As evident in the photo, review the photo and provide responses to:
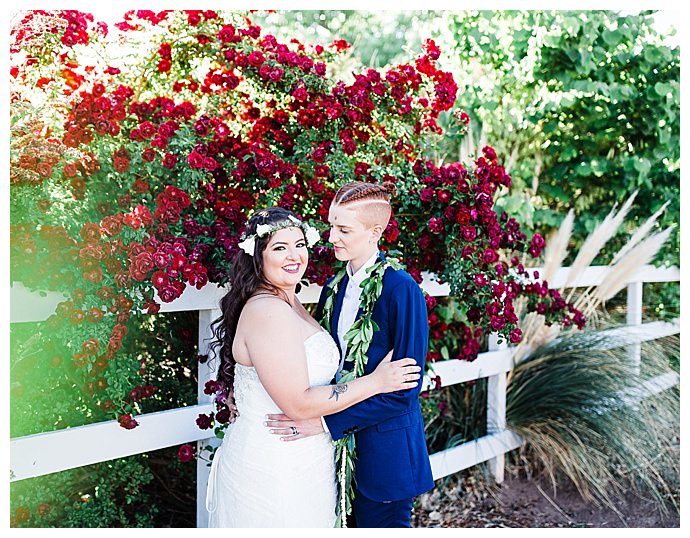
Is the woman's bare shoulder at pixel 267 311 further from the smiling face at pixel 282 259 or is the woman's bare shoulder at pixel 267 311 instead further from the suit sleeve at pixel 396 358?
the suit sleeve at pixel 396 358

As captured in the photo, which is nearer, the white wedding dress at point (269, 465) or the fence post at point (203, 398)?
the white wedding dress at point (269, 465)

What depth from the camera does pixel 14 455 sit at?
114 inches

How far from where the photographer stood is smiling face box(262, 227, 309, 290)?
261cm

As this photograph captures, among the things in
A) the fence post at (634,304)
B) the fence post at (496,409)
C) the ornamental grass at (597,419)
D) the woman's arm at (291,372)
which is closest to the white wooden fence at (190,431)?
the fence post at (496,409)

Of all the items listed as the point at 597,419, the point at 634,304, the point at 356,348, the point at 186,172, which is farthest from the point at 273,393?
the point at 634,304

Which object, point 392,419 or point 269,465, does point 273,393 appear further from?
point 392,419

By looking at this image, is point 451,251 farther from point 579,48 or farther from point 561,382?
point 579,48

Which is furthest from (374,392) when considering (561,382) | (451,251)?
(561,382)

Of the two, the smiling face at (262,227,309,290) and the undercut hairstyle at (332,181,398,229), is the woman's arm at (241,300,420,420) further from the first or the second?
the undercut hairstyle at (332,181,398,229)

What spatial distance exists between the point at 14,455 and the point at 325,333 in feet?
4.26

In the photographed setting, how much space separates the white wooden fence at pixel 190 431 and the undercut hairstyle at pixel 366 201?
36.0 inches

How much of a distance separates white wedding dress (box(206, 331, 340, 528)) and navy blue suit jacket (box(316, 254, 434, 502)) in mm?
140

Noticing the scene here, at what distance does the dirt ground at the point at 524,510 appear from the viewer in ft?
14.7

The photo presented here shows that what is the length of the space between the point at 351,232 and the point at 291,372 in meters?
0.56
